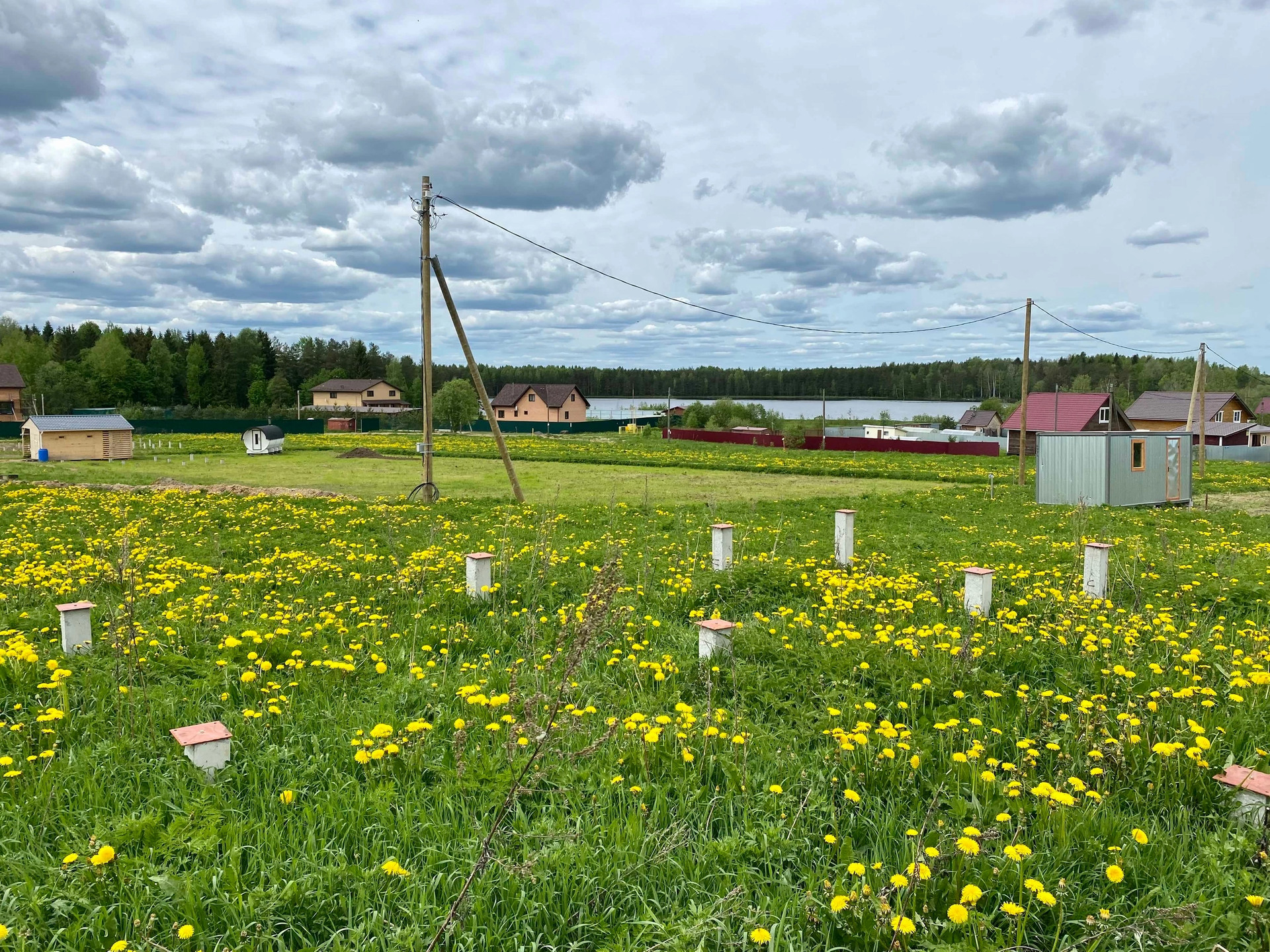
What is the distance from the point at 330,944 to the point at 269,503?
683 inches

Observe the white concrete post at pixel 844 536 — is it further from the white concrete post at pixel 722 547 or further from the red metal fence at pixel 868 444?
the red metal fence at pixel 868 444

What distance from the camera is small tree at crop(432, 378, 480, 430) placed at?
71000mm

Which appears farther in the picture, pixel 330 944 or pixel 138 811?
pixel 138 811

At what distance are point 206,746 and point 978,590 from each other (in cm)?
670

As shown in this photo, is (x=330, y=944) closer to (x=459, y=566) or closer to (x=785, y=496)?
(x=459, y=566)

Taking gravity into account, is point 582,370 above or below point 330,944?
above

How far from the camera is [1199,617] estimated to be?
781 cm

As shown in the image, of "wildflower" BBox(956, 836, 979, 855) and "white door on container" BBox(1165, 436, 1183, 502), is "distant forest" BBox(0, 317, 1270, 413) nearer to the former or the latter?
"white door on container" BBox(1165, 436, 1183, 502)

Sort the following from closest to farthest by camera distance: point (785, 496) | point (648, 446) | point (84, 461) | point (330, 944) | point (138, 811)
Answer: point (330, 944) < point (138, 811) < point (785, 496) < point (84, 461) < point (648, 446)

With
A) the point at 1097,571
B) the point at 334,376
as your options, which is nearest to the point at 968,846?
the point at 1097,571

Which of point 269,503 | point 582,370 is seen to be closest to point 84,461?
point 269,503

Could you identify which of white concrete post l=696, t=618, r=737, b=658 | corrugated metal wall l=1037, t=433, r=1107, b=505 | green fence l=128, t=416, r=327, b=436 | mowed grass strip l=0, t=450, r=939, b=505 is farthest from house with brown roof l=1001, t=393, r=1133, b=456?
green fence l=128, t=416, r=327, b=436

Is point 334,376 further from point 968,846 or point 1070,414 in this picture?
point 968,846

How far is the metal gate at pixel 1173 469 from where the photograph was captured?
74.7ft
